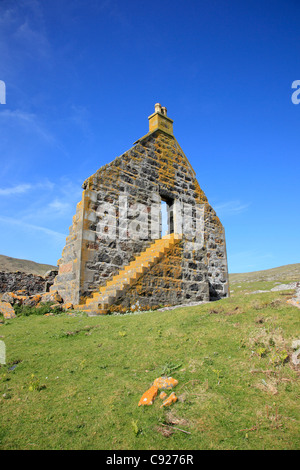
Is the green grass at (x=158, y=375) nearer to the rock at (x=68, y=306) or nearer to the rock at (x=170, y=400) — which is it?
the rock at (x=170, y=400)

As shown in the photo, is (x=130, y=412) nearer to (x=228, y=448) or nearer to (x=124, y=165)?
(x=228, y=448)

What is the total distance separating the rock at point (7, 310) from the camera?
386 inches

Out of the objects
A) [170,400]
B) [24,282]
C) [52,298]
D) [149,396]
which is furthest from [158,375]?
[24,282]

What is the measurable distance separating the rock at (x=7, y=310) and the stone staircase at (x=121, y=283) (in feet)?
6.94

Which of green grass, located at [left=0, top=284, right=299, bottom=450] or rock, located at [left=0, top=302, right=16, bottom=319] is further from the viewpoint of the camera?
rock, located at [left=0, top=302, right=16, bottom=319]

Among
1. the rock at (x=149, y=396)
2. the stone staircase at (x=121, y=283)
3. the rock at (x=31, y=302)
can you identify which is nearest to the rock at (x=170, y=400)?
the rock at (x=149, y=396)

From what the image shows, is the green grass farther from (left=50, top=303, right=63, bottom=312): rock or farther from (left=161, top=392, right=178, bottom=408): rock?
(left=50, top=303, right=63, bottom=312): rock

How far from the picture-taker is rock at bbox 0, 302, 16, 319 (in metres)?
9.81

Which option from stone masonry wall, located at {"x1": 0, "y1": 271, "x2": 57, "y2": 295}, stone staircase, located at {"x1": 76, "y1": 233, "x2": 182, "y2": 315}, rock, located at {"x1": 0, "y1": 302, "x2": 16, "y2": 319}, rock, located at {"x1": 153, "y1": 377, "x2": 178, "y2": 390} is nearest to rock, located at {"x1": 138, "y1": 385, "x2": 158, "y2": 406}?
rock, located at {"x1": 153, "y1": 377, "x2": 178, "y2": 390}

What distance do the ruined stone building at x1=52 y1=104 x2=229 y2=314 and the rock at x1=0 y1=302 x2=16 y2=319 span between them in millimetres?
1811

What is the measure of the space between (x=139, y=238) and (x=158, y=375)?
854 cm

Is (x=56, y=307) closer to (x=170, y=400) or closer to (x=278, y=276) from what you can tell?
(x=170, y=400)

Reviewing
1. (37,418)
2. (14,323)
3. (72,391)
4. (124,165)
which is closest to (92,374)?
(72,391)

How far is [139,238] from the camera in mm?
12922
